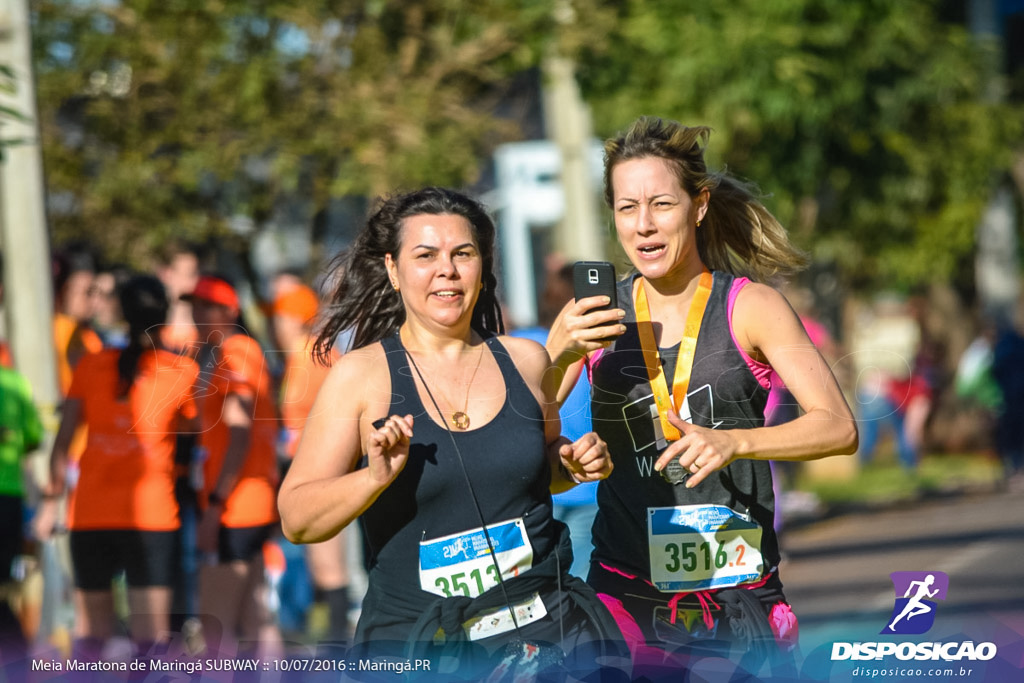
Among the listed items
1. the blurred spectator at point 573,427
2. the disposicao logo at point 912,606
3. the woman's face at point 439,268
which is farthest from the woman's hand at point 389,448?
the disposicao logo at point 912,606

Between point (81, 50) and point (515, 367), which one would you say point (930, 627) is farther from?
point (81, 50)

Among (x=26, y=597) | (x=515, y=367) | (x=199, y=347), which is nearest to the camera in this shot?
(x=515, y=367)

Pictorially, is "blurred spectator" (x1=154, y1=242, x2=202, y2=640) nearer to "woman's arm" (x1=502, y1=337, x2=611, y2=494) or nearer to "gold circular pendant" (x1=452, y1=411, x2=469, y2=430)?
"woman's arm" (x1=502, y1=337, x2=611, y2=494)

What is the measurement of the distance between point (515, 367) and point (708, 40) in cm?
772

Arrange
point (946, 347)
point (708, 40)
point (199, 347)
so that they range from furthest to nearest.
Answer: point (946, 347)
point (708, 40)
point (199, 347)

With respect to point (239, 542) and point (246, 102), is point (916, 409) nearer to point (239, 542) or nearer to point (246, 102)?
point (246, 102)

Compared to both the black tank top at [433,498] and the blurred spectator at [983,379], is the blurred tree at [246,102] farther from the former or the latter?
A: the blurred spectator at [983,379]

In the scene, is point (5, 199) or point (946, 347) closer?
point (5, 199)

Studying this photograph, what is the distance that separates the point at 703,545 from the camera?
3.68 meters

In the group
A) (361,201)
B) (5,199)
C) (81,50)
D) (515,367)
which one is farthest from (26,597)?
(361,201)

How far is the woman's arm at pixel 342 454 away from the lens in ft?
10.1

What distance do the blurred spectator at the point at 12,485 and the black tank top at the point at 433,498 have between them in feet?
10.9

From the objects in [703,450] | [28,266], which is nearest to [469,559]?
[703,450]

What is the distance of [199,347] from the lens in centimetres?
461
